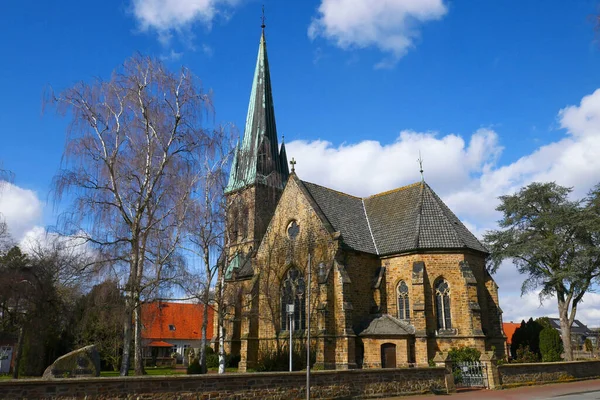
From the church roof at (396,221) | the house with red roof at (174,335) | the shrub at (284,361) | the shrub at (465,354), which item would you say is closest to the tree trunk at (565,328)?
the church roof at (396,221)

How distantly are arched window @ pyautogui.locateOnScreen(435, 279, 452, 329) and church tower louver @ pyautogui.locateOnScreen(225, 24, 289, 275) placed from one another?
11310 mm

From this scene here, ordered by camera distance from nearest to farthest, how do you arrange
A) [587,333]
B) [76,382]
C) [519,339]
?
[76,382]
[519,339]
[587,333]

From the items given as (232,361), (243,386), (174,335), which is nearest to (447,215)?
(232,361)

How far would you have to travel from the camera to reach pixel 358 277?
29.3 metres

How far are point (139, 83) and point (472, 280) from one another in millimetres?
20539

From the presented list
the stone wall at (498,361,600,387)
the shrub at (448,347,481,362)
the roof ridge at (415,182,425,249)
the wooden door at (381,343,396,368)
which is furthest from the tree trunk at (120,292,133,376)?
Answer: the roof ridge at (415,182,425,249)

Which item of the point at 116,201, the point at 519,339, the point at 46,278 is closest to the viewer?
the point at 116,201

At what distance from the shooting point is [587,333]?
104 m

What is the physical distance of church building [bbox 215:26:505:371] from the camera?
86.2 ft

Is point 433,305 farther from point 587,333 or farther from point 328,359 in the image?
point 587,333

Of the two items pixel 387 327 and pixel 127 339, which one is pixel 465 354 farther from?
pixel 127 339

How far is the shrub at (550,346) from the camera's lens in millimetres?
35062

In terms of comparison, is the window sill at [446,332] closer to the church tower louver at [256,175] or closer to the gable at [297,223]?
the gable at [297,223]

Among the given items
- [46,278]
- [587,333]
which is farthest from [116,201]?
[587,333]
